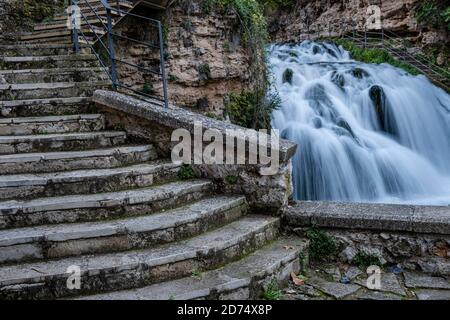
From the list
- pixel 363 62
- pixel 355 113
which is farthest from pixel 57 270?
pixel 363 62

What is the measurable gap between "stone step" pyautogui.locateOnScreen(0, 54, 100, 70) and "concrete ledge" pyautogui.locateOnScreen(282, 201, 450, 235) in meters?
3.77

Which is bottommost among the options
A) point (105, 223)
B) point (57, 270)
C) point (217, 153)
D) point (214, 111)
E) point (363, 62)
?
point (57, 270)

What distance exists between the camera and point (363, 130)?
323 inches

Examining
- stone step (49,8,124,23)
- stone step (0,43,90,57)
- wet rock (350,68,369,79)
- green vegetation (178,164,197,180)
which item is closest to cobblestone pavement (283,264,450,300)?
green vegetation (178,164,197,180)

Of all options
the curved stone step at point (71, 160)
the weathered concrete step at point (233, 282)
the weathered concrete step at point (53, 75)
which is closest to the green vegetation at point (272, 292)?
the weathered concrete step at point (233, 282)

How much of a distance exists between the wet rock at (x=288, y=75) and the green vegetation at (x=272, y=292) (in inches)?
289

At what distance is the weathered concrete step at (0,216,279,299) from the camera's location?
2891 mm

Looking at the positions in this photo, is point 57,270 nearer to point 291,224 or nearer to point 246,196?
point 246,196

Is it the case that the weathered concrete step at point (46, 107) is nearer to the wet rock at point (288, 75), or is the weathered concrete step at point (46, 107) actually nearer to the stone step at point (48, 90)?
the stone step at point (48, 90)

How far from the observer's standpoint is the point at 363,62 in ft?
38.9

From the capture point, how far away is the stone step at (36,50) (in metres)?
6.03

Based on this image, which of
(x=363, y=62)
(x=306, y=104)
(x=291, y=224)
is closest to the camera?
(x=291, y=224)

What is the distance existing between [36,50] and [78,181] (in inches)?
131
